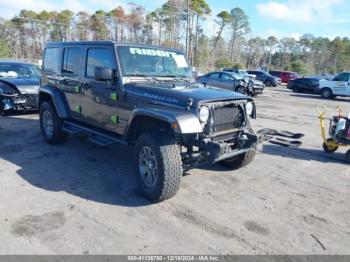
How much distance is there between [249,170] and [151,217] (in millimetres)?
2405

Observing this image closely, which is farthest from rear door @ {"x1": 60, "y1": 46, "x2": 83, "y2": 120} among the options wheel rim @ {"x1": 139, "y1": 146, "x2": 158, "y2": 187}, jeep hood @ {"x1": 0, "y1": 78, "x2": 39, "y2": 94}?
jeep hood @ {"x1": 0, "y1": 78, "x2": 39, "y2": 94}

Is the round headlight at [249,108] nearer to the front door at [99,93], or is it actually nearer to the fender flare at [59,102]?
the front door at [99,93]

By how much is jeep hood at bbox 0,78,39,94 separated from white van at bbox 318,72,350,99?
1854cm

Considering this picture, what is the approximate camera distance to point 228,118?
14.5 feet

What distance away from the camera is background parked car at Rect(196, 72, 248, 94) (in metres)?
18.7

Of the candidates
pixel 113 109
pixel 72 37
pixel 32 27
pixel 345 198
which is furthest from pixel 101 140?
pixel 32 27

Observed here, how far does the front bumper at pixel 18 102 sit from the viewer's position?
945 cm

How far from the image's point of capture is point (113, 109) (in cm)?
506

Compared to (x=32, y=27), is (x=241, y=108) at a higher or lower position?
lower

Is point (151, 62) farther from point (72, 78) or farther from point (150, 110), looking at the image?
point (72, 78)

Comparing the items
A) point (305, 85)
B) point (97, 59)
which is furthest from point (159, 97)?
point (305, 85)

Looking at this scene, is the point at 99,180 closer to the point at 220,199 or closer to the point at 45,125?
the point at 220,199

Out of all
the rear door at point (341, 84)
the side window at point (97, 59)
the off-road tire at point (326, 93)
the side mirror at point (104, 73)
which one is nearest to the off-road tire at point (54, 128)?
the side window at point (97, 59)

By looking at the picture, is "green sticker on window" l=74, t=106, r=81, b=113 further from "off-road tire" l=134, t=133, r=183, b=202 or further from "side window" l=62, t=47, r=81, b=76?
"off-road tire" l=134, t=133, r=183, b=202
